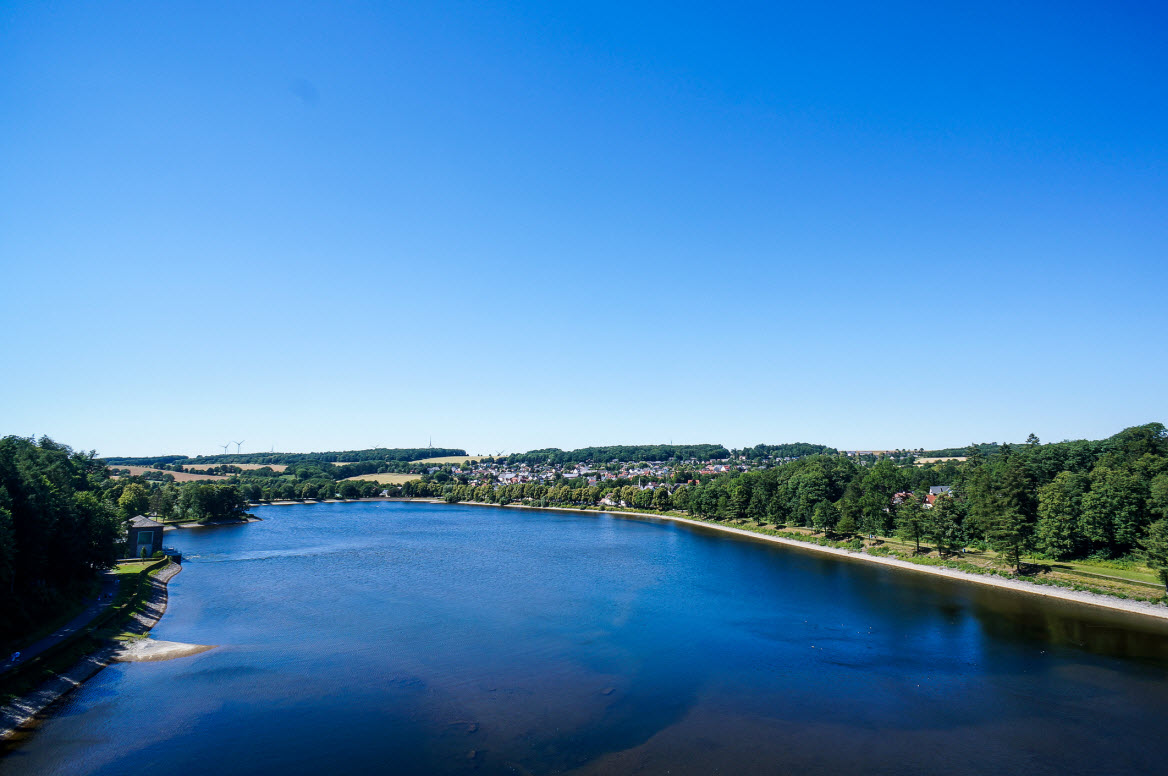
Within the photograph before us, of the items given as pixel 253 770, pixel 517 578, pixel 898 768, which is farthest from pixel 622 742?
pixel 517 578

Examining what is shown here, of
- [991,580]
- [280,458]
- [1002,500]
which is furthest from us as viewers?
[280,458]

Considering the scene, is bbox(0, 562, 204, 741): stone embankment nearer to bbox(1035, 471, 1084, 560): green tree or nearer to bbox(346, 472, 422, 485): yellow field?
bbox(1035, 471, 1084, 560): green tree

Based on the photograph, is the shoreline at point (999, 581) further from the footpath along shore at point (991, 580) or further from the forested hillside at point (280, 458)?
the forested hillside at point (280, 458)

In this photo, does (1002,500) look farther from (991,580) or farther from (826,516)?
(826,516)

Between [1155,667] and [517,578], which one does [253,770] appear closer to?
[517,578]

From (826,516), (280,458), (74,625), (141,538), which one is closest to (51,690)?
(74,625)

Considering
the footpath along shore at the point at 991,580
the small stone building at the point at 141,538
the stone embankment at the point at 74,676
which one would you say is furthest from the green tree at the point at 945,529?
the small stone building at the point at 141,538

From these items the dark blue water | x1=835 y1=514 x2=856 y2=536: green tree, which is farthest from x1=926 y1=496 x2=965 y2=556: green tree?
x1=835 y1=514 x2=856 y2=536: green tree
